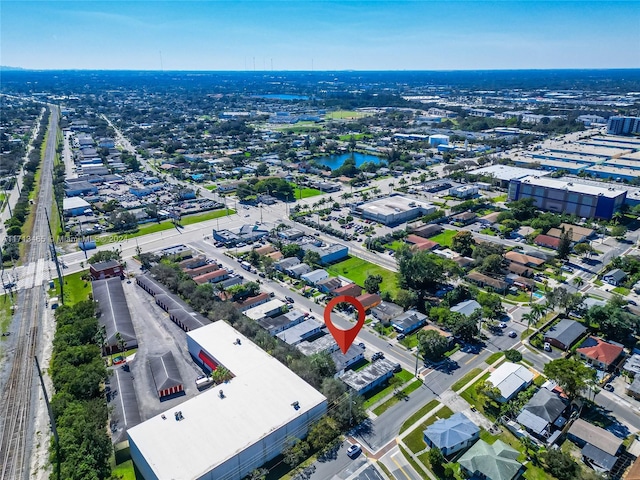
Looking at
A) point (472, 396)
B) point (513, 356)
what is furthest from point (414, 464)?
point (513, 356)

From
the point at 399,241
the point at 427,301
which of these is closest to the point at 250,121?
the point at 399,241

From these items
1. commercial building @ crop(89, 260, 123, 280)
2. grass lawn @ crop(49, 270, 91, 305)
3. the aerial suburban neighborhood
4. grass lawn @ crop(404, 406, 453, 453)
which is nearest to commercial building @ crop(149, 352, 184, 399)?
the aerial suburban neighborhood

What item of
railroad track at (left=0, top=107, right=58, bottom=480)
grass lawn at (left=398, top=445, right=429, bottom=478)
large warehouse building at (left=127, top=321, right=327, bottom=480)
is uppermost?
large warehouse building at (left=127, top=321, right=327, bottom=480)

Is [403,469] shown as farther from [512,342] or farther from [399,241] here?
[399,241]

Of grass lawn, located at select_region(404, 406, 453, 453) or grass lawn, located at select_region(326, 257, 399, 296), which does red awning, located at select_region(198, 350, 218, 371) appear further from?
grass lawn, located at select_region(326, 257, 399, 296)

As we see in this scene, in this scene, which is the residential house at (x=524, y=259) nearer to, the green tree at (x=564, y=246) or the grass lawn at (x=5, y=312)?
the green tree at (x=564, y=246)
